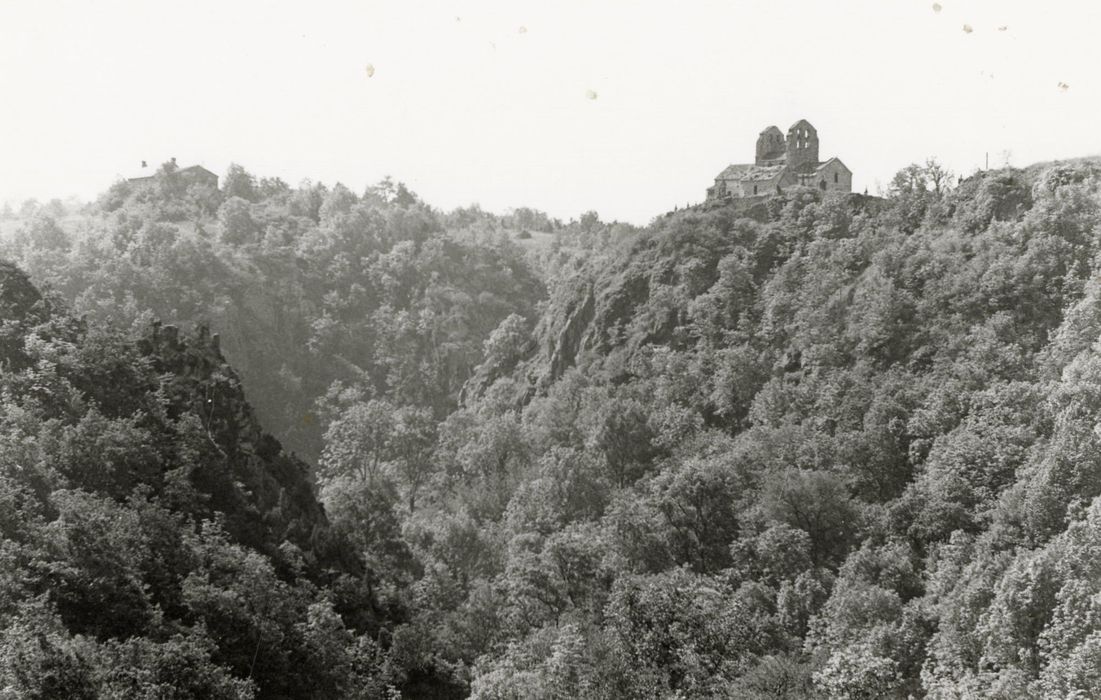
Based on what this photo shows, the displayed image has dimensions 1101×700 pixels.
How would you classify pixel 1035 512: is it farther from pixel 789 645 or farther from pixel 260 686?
pixel 260 686

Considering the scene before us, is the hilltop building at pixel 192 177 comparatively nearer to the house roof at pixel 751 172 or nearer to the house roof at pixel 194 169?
the house roof at pixel 194 169

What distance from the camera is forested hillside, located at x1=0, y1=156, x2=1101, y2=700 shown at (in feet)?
153

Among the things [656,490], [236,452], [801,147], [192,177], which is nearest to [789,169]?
[801,147]

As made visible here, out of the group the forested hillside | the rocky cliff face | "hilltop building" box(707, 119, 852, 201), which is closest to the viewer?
the forested hillside

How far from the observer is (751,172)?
317ft

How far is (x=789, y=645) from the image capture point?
53.1 m

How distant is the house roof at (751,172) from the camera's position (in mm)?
94188

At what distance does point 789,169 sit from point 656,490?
40284 mm

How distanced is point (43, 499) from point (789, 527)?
134 feet

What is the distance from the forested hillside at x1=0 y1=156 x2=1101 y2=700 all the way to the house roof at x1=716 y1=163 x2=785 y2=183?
5.23 metres

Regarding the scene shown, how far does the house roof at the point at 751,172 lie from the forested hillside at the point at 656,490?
523 cm

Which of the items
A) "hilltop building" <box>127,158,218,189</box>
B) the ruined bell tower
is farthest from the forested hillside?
"hilltop building" <box>127,158,218,189</box>

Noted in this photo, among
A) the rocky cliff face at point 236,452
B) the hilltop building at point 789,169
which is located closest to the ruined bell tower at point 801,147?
the hilltop building at point 789,169

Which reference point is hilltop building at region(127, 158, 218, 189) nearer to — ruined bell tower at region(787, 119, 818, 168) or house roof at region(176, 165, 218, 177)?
house roof at region(176, 165, 218, 177)
